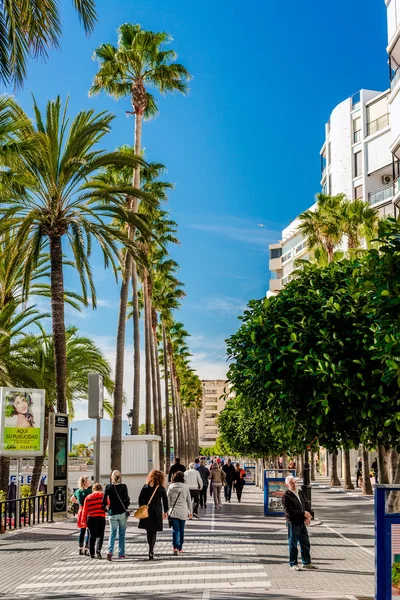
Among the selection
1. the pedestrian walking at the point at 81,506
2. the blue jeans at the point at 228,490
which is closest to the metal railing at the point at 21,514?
the pedestrian walking at the point at 81,506

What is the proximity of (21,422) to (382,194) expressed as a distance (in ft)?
135

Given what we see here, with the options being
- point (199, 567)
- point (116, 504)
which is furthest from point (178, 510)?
point (199, 567)

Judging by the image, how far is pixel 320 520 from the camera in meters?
27.1

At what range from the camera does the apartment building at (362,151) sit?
63.0 metres

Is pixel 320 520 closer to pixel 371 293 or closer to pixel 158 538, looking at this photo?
pixel 158 538

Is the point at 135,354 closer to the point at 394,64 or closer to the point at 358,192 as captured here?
the point at 394,64

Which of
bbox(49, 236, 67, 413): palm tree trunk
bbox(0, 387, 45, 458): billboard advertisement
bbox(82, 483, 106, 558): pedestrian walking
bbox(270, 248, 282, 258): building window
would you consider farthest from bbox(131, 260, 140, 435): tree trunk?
bbox(270, 248, 282, 258): building window

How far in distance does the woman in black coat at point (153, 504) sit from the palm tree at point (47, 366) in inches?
738

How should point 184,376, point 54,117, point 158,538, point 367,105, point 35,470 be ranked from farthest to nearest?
point 184,376 → point 367,105 → point 35,470 → point 54,117 → point 158,538

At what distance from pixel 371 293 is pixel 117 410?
2524 centimetres

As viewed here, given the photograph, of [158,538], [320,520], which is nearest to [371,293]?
[158,538]

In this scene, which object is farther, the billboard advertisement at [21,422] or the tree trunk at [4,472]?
the tree trunk at [4,472]

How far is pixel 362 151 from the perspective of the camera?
6681 cm

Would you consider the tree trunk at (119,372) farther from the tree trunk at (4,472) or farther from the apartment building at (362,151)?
the apartment building at (362,151)
